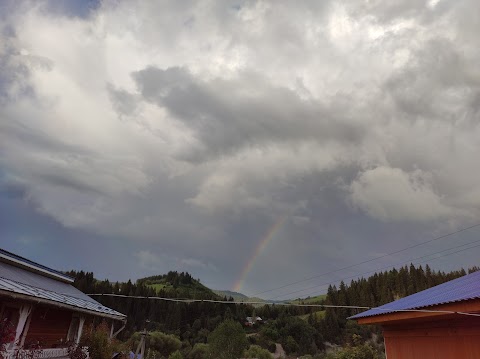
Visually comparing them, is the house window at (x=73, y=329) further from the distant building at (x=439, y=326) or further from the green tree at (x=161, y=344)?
A: the green tree at (x=161, y=344)

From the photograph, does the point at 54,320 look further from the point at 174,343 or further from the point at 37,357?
the point at 174,343

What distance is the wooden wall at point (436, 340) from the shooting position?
1084 centimetres

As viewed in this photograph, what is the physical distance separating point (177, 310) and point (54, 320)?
86.2 meters

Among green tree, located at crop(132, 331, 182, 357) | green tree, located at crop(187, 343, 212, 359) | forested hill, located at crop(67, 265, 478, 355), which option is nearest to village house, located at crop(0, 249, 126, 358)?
green tree, located at crop(187, 343, 212, 359)

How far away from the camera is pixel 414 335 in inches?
547

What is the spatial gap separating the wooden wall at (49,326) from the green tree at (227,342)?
4083 centimetres

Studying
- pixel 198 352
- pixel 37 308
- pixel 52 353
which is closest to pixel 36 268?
pixel 37 308

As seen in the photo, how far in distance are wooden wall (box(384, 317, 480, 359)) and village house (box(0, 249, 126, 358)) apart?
1395 cm

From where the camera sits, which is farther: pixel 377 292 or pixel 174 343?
pixel 377 292

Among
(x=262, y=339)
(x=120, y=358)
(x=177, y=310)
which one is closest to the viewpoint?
(x=120, y=358)

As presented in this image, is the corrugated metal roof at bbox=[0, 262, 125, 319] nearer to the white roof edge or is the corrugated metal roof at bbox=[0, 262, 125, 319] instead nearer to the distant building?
the white roof edge

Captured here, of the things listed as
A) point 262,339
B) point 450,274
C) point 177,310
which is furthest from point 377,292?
point 177,310

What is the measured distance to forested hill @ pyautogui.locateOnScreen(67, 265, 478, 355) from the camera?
87.7m

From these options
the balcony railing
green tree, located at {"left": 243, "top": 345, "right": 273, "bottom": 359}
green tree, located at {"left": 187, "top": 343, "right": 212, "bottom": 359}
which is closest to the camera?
the balcony railing
